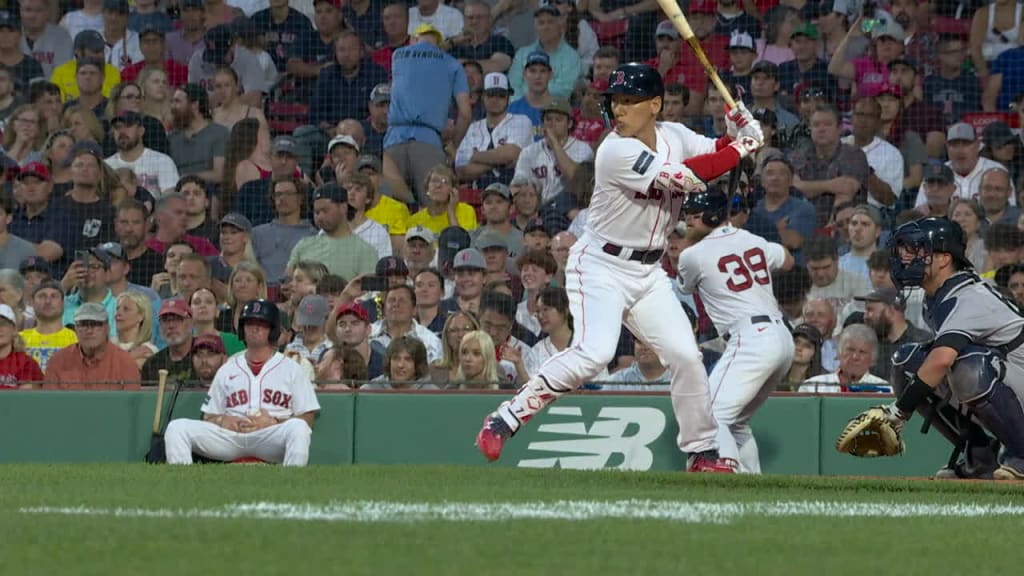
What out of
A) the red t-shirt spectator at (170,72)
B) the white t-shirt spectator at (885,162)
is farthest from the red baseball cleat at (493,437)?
the red t-shirt spectator at (170,72)

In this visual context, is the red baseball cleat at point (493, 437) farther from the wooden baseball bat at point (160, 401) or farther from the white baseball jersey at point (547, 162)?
the white baseball jersey at point (547, 162)

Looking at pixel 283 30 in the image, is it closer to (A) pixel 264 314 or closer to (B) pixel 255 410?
(A) pixel 264 314

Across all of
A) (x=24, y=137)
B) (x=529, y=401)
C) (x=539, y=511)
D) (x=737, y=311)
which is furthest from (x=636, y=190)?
(x=24, y=137)

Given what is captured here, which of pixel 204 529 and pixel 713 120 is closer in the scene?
pixel 204 529

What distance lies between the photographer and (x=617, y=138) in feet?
25.0

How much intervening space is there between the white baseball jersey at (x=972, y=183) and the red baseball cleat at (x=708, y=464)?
15.1 ft

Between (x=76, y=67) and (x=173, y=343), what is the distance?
5.21 meters

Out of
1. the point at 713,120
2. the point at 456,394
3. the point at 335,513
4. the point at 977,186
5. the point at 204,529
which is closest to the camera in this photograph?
the point at 204,529

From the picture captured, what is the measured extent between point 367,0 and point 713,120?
11.7 feet

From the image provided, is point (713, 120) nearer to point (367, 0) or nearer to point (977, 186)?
point (977, 186)

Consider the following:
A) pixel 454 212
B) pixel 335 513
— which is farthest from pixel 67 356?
pixel 335 513

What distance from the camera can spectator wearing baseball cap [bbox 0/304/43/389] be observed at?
10.7 metres

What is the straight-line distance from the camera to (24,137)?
46.9 ft

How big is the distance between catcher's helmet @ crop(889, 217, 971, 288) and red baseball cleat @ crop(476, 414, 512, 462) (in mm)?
1799
